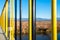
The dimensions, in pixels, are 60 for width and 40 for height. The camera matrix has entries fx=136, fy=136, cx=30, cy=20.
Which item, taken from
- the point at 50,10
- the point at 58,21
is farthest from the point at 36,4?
the point at 58,21

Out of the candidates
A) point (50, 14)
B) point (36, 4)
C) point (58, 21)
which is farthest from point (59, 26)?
point (36, 4)

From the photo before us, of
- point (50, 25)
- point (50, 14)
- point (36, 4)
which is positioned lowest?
point (50, 25)

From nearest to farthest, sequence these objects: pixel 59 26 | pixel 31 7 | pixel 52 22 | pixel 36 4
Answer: pixel 59 26, pixel 52 22, pixel 36 4, pixel 31 7

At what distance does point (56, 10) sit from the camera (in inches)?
46.3

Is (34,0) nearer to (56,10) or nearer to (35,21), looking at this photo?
(35,21)

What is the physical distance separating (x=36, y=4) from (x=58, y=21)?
2.21 feet

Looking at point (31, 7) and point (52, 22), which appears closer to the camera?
point (52, 22)

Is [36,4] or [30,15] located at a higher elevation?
[36,4]

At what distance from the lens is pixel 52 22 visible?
1229mm

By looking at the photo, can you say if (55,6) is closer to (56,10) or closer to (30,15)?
(56,10)

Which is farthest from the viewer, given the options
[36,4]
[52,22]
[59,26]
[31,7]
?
[31,7]

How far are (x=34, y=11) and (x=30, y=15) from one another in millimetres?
130

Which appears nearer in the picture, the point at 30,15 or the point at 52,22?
the point at 52,22

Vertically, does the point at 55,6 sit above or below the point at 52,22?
above
